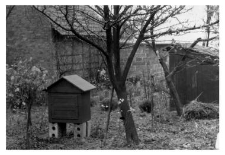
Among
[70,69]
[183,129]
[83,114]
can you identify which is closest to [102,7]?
[83,114]

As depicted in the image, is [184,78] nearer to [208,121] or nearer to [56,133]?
[208,121]

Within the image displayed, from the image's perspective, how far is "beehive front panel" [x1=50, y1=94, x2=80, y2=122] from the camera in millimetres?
5242

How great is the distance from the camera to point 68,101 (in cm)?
527

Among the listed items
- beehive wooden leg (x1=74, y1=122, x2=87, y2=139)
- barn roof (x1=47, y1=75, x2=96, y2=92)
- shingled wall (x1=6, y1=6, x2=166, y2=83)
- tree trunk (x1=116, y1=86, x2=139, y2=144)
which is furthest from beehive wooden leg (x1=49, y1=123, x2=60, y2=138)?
shingled wall (x1=6, y1=6, x2=166, y2=83)

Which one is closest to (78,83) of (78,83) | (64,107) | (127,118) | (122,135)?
(78,83)

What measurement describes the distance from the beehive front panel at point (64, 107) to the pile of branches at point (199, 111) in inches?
101

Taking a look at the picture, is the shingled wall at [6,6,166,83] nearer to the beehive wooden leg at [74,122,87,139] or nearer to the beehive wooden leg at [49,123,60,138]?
the beehive wooden leg at [49,123,60,138]

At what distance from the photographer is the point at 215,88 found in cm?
789

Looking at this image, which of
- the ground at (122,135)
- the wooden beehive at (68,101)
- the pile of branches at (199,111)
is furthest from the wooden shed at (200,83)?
the wooden beehive at (68,101)

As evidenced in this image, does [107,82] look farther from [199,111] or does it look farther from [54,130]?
[54,130]

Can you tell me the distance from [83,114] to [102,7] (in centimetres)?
169

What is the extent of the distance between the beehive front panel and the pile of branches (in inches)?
101

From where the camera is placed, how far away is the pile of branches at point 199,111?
6773 millimetres

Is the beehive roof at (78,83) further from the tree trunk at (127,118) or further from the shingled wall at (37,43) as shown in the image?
the shingled wall at (37,43)
